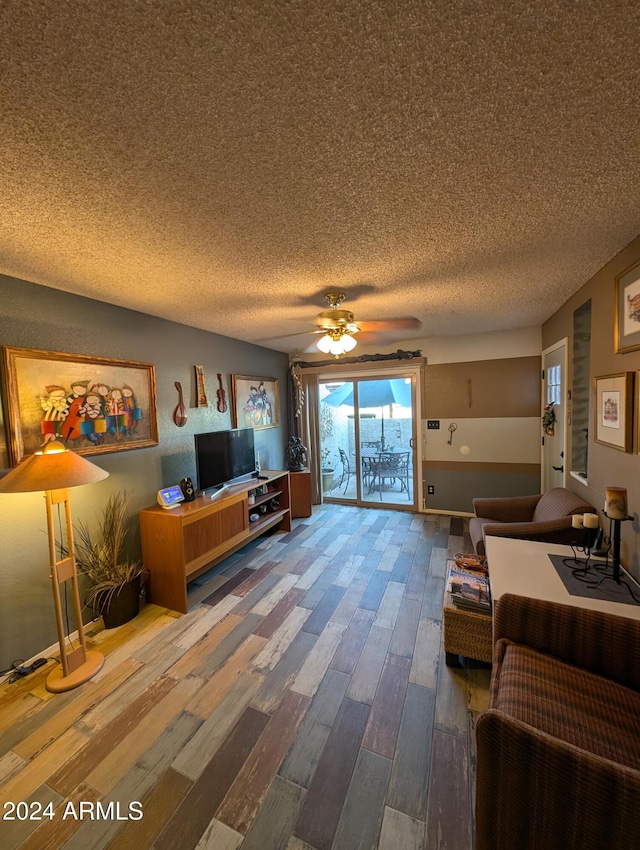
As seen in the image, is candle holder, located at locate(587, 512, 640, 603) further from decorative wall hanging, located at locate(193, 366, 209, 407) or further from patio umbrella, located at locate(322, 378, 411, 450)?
decorative wall hanging, located at locate(193, 366, 209, 407)

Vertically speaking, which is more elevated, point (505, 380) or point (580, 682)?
point (505, 380)

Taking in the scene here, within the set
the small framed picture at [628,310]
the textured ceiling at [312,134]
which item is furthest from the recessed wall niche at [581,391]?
the textured ceiling at [312,134]

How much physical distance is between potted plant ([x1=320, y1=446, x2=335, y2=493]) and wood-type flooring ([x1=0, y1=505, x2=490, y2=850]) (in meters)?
2.68

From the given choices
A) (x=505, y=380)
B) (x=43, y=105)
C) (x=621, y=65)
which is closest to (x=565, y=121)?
(x=621, y=65)

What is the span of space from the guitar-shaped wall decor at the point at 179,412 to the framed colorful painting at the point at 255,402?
775 millimetres

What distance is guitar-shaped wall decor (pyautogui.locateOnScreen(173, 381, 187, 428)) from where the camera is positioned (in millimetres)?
3151

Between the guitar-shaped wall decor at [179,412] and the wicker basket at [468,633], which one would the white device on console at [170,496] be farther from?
the wicker basket at [468,633]

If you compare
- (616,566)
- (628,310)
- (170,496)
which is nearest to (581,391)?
(628,310)

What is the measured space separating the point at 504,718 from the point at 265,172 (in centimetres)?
193

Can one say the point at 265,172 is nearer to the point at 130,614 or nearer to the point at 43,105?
the point at 43,105

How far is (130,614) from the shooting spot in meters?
2.50

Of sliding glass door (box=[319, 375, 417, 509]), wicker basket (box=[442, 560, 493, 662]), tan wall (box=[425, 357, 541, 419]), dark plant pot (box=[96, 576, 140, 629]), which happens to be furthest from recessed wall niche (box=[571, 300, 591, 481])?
dark plant pot (box=[96, 576, 140, 629])

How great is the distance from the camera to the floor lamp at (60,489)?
1.71 meters

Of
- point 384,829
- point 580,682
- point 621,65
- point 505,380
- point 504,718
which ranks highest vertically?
point 621,65
